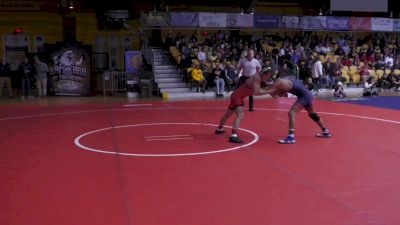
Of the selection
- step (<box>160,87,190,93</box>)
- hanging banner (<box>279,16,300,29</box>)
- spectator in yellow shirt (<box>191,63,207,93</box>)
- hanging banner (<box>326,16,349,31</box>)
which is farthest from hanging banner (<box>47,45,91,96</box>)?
hanging banner (<box>326,16,349,31</box>)

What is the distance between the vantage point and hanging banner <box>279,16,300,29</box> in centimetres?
2309

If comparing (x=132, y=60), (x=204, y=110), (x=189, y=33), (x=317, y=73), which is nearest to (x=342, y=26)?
(x=317, y=73)

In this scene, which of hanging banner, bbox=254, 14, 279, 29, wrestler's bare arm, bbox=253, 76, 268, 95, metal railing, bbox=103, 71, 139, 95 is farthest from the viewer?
hanging banner, bbox=254, 14, 279, 29

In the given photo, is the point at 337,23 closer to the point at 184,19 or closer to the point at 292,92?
the point at 184,19

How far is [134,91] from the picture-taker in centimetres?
1948

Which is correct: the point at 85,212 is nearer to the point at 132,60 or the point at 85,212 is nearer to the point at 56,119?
the point at 56,119

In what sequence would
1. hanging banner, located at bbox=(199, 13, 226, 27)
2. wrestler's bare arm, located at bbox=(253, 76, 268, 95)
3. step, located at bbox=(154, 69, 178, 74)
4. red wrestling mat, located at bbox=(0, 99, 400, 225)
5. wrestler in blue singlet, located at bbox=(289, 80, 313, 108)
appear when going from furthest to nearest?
hanging banner, located at bbox=(199, 13, 226, 27) → step, located at bbox=(154, 69, 178, 74) → wrestler in blue singlet, located at bbox=(289, 80, 313, 108) → wrestler's bare arm, located at bbox=(253, 76, 268, 95) → red wrestling mat, located at bbox=(0, 99, 400, 225)

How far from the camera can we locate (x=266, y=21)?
22.9 metres

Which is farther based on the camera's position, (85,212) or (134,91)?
(134,91)

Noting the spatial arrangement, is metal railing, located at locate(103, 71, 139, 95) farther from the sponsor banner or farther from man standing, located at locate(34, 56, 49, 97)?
the sponsor banner

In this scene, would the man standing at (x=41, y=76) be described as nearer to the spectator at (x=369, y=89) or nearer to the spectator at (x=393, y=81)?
the spectator at (x=369, y=89)

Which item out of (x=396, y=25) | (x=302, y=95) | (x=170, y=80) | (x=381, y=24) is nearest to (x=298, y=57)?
(x=381, y=24)

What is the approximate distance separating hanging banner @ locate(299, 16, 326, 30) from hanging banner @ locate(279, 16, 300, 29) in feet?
0.94

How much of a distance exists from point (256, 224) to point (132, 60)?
17.8m
